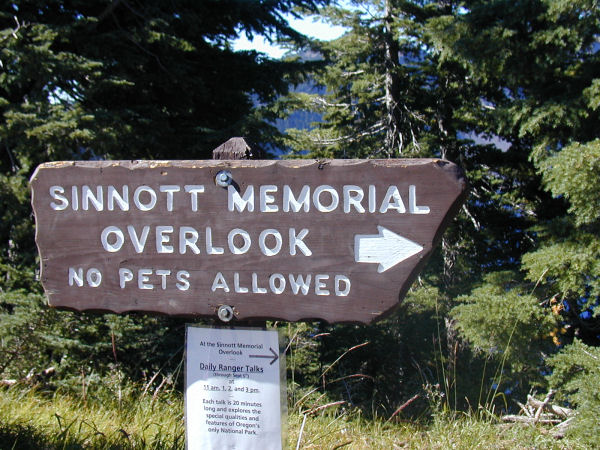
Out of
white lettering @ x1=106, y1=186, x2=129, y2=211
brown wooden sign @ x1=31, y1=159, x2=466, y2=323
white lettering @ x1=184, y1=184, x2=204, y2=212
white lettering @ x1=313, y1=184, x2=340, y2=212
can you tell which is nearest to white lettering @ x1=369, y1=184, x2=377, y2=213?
brown wooden sign @ x1=31, y1=159, x2=466, y2=323

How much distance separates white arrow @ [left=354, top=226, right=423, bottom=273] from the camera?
1.77m

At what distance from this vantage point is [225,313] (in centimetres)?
193

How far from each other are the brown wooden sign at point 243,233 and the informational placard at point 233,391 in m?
0.14

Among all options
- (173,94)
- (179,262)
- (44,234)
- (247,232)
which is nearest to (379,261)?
(247,232)

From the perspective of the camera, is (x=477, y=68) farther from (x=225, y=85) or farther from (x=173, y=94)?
(x=173, y=94)

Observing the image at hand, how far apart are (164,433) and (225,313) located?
1.31 m

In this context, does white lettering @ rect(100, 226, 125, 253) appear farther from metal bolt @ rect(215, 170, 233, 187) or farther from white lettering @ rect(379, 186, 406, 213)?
white lettering @ rect(379, 186, 406, 213)

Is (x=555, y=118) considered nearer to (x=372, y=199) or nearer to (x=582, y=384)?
(x=582, y=384)

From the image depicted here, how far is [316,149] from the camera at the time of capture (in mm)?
9125

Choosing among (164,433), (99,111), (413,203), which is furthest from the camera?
(99,111)

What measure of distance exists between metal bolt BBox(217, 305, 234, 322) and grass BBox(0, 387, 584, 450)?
834 millimetres

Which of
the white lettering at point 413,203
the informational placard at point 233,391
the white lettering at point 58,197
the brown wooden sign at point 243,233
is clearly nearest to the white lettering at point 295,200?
the brown wooden sign at point 243,233

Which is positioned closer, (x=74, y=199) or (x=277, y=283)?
(x=277, y=283)

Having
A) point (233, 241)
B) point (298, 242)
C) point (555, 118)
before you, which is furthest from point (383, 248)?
point (555, 118)
